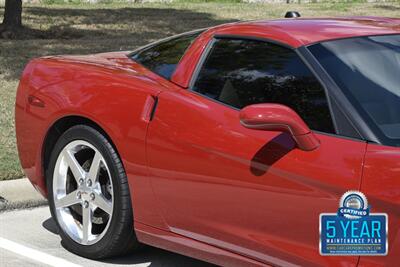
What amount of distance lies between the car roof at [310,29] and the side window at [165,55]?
9.7 inches

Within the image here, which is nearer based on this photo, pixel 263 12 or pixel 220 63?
pixel 220 63

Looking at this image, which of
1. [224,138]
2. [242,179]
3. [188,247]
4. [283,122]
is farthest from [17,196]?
[283,122]

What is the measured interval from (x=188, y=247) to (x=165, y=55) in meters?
1.28

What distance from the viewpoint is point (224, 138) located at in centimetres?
394

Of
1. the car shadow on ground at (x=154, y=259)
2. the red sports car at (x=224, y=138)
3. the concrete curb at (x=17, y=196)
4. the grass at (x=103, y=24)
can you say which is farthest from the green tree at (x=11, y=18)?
the car shadow on ground at (x=154, y=259)

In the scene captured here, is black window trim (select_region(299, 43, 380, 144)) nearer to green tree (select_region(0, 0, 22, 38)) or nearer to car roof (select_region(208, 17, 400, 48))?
car roof (select_region(208, 17, 400, 48))

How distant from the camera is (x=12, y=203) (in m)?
6.04

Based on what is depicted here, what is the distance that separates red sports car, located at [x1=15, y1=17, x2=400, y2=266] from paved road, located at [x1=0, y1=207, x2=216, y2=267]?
115 millimetres

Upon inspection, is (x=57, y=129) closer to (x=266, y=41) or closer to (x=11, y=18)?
(x=266, y=41)

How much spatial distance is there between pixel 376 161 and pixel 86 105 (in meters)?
1.98

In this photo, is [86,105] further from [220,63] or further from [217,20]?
[217,20]

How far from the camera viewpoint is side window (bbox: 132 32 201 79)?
15.4 feet

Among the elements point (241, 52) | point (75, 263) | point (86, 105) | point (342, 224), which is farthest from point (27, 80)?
point (342, 224)

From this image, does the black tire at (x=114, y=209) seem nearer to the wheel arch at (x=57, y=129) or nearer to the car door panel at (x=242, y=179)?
the wheel arch at (x=57, y=129)
